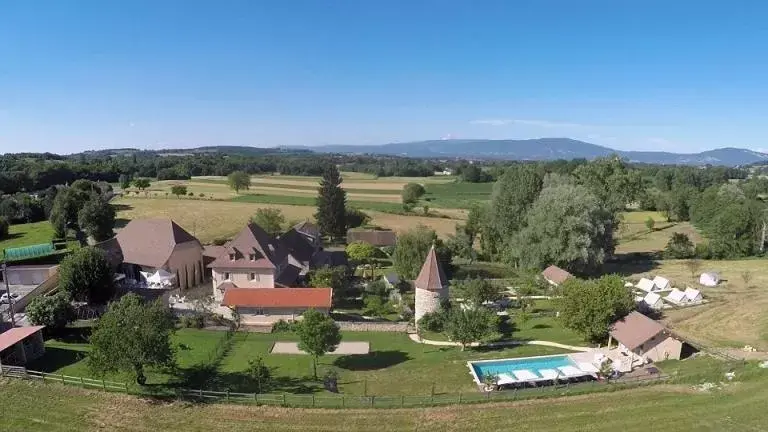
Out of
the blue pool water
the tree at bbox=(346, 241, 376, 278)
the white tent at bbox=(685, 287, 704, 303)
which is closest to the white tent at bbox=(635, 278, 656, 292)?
the white tent at bbox=(685, 287, 704, 303)

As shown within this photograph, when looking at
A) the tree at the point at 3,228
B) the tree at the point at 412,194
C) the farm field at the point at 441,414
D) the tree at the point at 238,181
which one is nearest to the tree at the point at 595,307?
the farm field at the point at 441,414

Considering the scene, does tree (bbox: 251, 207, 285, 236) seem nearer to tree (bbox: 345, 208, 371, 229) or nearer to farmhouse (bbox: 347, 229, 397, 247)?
farmhouse (bbox: 347, 229, 397, 247)

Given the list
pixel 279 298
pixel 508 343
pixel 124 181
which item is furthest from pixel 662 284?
pixel 124 181

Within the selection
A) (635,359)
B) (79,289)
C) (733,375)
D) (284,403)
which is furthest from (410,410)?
(79,289)

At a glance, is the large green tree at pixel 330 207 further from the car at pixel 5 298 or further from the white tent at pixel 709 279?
the white tent at pixel 709 279

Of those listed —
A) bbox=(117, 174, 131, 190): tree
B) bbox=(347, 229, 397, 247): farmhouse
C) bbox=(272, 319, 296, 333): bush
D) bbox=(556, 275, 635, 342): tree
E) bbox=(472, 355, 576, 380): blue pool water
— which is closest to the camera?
bbox=(472, 355, 576, 380): blue pool water

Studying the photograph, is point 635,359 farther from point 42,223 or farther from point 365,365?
point 42,223

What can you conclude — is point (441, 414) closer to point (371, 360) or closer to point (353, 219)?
point (371, 360)
